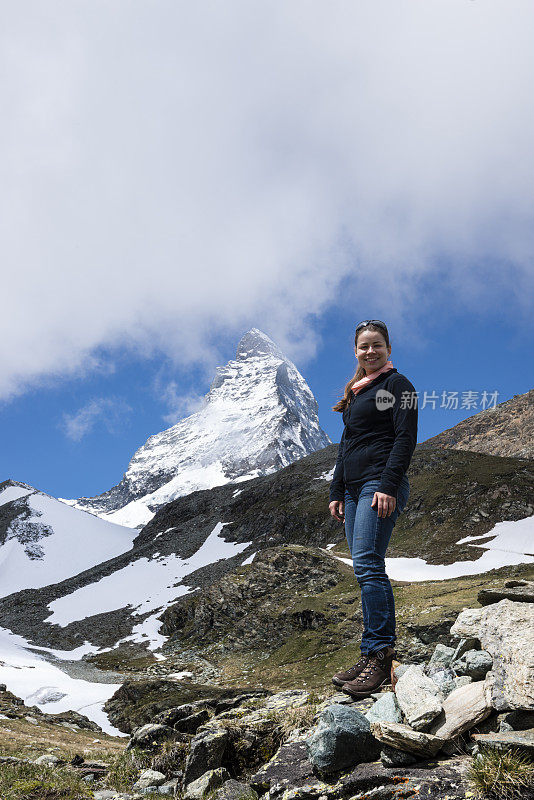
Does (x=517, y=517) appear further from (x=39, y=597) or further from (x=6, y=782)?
(x=39, y=597)

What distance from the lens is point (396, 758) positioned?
14.0 feet

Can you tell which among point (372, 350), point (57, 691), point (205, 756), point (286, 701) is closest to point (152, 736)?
point (205, 756)

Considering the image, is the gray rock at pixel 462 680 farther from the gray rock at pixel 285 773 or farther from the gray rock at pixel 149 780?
the gray rock at pixel 149 780

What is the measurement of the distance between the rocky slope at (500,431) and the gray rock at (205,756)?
4213 inches

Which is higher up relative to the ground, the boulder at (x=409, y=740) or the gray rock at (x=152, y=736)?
the boulder at (x=409, y=740)

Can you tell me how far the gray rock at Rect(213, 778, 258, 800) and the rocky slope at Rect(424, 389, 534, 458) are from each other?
108m

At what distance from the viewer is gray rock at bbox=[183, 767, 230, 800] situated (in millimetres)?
6098

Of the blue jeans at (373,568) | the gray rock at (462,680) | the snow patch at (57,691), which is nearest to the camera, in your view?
the gray rock at (462,680)

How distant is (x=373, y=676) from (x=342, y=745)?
3.91ft

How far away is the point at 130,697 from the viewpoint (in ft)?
111

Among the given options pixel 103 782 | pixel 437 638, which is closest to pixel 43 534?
pixel 437 638

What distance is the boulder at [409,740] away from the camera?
4137 mm

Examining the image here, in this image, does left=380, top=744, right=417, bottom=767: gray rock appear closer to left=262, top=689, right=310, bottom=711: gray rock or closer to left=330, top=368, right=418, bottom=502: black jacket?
left=330, top=368, right=418, bottom=502: black jacket

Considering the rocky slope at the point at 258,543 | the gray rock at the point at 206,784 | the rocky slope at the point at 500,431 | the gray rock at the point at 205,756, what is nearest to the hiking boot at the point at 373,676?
the gray rock at the point at 206,784
